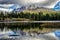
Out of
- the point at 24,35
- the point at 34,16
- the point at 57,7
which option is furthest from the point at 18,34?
the point at 57,7

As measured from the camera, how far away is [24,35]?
2.19 meters

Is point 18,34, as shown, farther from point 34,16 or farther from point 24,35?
point 34,16

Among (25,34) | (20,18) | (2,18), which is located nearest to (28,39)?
(25,34)

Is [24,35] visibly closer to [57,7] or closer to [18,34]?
[18,34]

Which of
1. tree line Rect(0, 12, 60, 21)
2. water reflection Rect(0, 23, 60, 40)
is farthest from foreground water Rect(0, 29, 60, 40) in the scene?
tree line Rect(0, 12, 60, 21)

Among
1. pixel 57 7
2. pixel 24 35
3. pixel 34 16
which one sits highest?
pixel 57 7

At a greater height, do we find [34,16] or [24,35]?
[34,16]

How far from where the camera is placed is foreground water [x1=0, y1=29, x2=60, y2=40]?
2.11 metres

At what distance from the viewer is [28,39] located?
6.89 ft

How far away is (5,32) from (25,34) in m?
0.32

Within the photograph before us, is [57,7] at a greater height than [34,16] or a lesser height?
greater

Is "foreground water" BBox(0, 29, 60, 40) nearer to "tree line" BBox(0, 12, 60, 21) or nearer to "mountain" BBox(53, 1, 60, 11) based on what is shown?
"tree line" BBox(0, 12, 60, 21)

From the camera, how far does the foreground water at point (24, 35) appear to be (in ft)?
6.93

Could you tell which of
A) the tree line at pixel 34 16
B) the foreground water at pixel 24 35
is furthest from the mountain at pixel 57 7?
the foreground water at pixel 24 35
